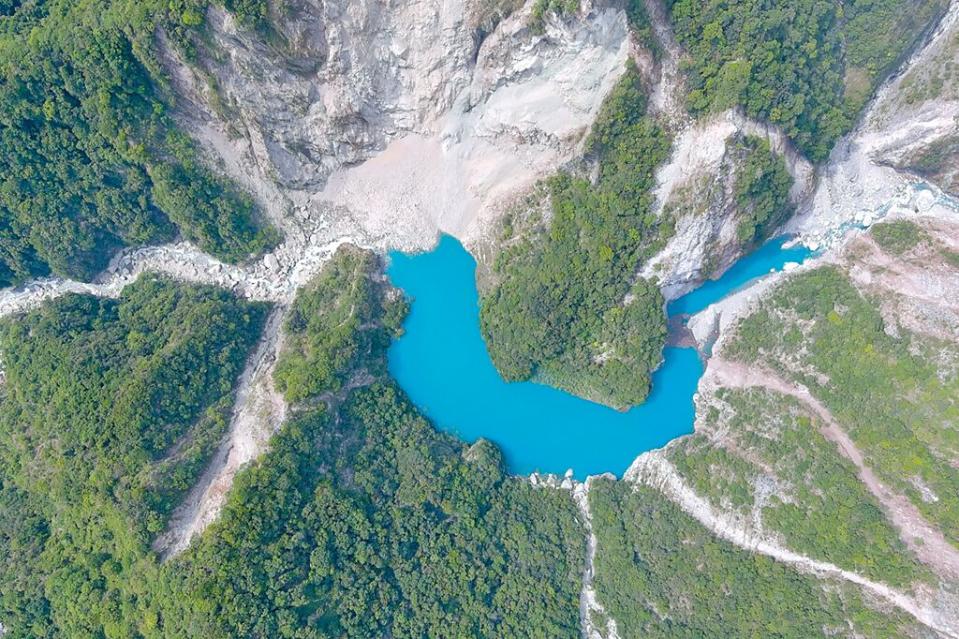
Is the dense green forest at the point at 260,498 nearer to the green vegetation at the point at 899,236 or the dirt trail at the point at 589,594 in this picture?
the dirt trail at the point at 589,594

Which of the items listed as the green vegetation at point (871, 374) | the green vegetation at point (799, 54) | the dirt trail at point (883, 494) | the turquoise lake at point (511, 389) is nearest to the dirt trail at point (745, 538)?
the turquoise lake at point (511, 389)

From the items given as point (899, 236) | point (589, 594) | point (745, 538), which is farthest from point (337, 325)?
point (899, 236)

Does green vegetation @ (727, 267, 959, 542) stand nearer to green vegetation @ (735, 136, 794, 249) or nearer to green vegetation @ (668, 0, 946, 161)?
green vegetation @ (735, 136, 794, 249)

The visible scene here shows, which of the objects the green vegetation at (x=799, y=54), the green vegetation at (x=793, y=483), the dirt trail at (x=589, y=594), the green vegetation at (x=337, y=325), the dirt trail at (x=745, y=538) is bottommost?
the dirt trail at (x=589, y=594)

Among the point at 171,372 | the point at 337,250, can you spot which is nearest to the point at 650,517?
the point at 337,250

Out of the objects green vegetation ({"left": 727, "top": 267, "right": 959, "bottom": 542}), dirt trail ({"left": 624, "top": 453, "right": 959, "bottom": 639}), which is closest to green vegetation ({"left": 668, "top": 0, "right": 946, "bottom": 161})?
green vegetation ({"left": 727, "top": 267, "right": 959, "bottom": 542})

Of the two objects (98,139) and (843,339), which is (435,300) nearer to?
(98,139)
